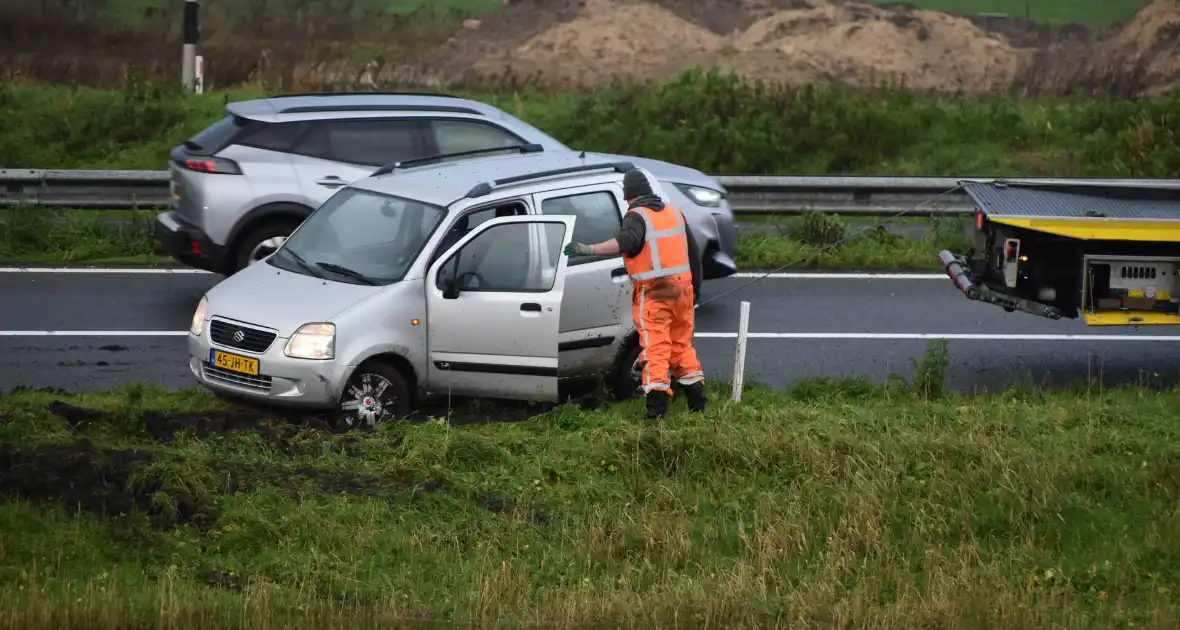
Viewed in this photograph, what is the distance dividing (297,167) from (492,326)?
14.0ft

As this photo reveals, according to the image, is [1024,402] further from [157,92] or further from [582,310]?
[157,92]

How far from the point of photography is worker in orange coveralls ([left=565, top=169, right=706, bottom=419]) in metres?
9.67

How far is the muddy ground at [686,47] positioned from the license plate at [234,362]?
15.4m

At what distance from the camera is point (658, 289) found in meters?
9.72

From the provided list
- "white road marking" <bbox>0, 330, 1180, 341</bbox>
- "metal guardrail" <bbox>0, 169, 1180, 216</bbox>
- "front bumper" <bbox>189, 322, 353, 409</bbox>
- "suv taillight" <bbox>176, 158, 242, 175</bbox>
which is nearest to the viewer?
"front bumper" <bbox>189, 322, 353, 409</bbox>

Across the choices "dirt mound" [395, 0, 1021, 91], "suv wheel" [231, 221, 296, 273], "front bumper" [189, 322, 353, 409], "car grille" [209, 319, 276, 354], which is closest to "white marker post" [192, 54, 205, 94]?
"dirt mound" [395, 0, 1021, 91]

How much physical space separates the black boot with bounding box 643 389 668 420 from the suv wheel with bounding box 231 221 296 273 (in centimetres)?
504

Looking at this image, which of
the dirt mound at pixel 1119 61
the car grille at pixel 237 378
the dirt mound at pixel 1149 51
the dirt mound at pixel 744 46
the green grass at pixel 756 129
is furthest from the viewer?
the dirt mound at pixel 744 46

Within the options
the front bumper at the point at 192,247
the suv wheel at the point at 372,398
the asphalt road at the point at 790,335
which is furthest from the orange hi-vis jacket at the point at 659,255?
the front bumper at the point at 192,247

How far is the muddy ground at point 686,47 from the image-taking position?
26.3 meters

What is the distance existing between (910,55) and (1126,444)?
68.3 ft

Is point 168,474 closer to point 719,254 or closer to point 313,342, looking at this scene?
point 313,342

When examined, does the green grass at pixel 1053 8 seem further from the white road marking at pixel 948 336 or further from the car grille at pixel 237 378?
the car grille at pixel 237 378

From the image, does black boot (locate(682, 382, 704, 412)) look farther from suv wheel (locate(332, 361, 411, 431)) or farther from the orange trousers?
suv wheel (locate(332, 361, 411, 431))
